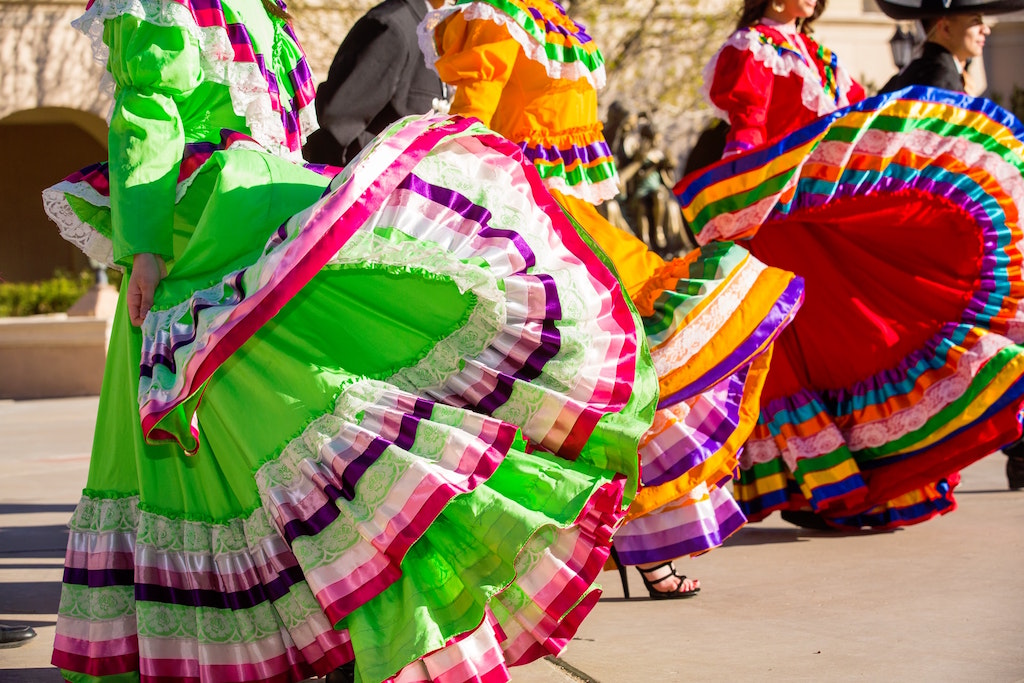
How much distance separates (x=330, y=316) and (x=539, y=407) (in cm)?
44

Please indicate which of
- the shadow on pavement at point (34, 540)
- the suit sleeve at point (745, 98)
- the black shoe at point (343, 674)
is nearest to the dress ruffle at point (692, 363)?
the suit sleeve at point (745, 98)

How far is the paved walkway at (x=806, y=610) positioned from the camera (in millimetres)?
2871

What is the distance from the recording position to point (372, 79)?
452 centimetres

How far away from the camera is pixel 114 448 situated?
2697mm

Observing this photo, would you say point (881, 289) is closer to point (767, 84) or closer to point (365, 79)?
point (767, 84)

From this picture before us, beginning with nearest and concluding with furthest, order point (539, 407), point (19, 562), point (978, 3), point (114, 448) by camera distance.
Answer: point (539, 407)
point (114, 448)
point (19, 562)
point (978, 3)

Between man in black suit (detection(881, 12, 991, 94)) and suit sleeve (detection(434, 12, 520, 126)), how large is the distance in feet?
6.05

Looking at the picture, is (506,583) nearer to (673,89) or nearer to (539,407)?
(539,407)

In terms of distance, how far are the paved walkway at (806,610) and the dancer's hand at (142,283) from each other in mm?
944

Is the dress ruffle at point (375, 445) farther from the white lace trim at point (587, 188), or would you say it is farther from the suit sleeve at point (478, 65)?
the white lace trim at point (587, 188)

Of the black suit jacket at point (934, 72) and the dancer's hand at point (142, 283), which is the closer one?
the dancer's hand at point (142, 283)

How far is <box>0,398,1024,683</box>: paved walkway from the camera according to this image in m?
2.87

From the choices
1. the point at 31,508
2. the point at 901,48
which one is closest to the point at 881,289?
the point at 31,508

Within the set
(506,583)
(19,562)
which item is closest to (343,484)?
(506,583)
